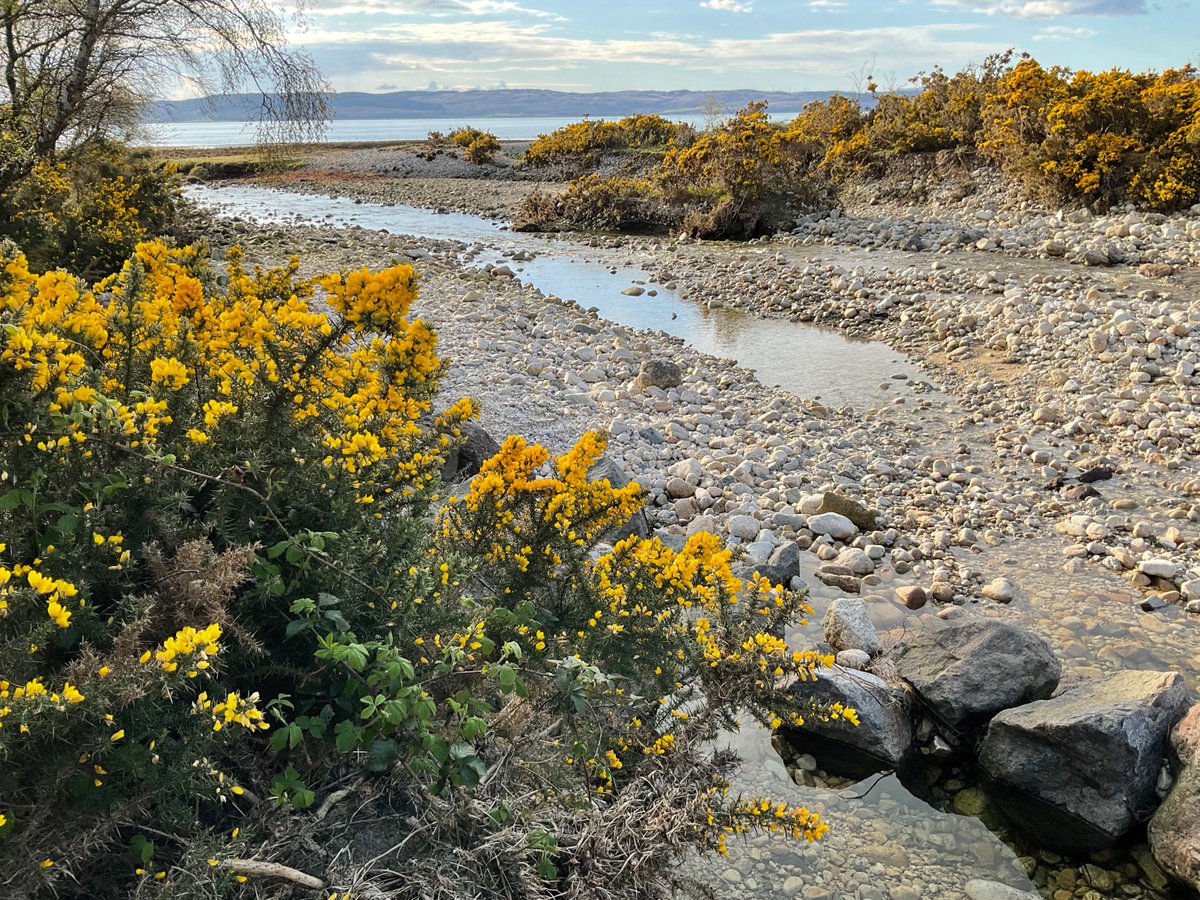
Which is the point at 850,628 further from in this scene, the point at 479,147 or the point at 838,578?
the point at 479,147

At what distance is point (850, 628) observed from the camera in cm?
527

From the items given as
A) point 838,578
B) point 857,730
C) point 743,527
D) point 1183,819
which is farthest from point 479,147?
point 1183,819

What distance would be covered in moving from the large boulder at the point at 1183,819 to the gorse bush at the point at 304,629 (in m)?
1.74

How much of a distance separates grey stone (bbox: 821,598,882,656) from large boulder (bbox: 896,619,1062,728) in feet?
1.20

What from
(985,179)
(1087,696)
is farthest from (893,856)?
(985,179)

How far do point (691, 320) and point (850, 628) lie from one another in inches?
386

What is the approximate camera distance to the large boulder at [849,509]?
6945 millimetres

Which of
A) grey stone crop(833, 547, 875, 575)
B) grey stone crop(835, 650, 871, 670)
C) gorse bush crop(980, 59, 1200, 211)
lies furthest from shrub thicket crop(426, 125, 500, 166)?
grey stone crop(835, 650, 871, 670)

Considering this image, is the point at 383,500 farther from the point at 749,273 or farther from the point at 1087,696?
the point at 749,273

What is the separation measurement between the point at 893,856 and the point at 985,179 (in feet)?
69.0

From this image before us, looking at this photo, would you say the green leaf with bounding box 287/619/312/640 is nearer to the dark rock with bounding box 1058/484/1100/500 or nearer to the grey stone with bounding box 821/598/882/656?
the grey stone with bounding box 821/598/882/656

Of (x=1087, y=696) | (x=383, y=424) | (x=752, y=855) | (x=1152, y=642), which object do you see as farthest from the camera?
(x=1152, y=642)

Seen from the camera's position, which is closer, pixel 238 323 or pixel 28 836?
pixel 28 836

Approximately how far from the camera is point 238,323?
313 centimetres
